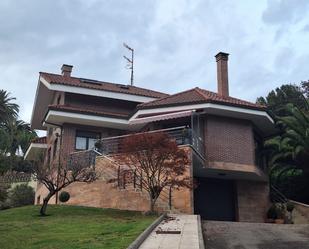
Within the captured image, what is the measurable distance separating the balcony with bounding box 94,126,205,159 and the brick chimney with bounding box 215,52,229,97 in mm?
5012

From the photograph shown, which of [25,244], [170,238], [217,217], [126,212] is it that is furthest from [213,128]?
[25,244]

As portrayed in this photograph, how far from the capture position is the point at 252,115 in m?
28.7

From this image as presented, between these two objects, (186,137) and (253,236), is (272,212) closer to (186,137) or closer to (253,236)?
(186,137)

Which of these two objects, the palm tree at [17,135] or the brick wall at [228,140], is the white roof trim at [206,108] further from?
the palm tree at [17,135]

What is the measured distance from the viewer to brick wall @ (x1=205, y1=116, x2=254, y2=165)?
2772cm

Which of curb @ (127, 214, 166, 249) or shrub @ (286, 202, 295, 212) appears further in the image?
shrub @ (286, 202, 295, 212)

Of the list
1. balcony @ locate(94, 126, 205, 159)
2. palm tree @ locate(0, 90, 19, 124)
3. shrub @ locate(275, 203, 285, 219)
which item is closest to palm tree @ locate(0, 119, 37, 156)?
palm tree @ locate(0, 90, 19, 124)

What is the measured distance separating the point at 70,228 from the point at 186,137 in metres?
10.6

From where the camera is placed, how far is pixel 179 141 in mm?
26406

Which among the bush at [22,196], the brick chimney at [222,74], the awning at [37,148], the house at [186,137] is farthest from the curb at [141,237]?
the bush at [22,196]

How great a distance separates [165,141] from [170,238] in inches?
305

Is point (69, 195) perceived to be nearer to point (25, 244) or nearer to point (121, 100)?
point (121, 100)

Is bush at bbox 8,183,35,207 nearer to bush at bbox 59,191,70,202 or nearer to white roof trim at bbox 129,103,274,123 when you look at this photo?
bush at bbox 59,191,70,202

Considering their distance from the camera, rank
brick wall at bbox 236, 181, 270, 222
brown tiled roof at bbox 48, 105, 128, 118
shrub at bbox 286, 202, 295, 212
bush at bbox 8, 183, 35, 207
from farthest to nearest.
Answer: bush at bbox 8, 183, 35, 207
brown tiled roof at bbox 48, 105, 128, 118
brick wall at bbox 236, 181, 270, 222
shrub at bbox 286, 202, 295, 212
